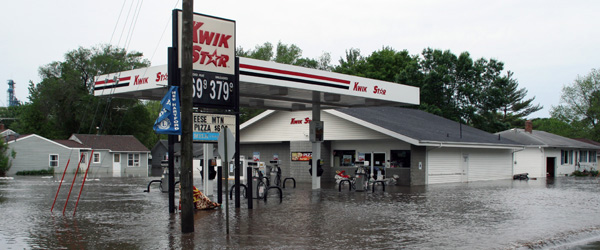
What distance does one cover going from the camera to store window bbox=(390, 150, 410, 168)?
2892cm

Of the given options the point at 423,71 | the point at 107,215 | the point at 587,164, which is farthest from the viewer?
the point at 423,71

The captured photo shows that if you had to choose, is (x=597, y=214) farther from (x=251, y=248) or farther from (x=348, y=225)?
(x=251, y=248)

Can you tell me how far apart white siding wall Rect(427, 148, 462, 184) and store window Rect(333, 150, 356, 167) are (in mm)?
4504

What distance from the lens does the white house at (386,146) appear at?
2838cm

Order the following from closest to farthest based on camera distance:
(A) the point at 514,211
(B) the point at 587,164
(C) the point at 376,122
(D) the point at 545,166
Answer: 1. (A) the point at 514,211
2. (C) the point at 376,122
3. (D) the point at 545,166
4. (B) the point at 587,164

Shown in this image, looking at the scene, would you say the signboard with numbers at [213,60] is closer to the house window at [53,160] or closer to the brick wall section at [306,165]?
the brick wall section at [306,165]

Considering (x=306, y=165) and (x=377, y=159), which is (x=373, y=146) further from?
(x=306, y=165)

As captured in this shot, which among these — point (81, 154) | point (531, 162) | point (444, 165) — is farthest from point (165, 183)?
point (81, 154)

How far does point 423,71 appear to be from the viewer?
2068 inches

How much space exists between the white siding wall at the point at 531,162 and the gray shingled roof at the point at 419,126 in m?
3.07

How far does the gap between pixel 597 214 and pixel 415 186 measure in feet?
40.8

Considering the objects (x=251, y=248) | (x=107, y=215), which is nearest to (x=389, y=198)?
(x=107, y=215)

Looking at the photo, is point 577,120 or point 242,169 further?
point 577,120

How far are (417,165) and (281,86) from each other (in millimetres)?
11823
